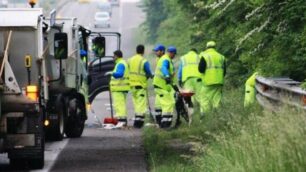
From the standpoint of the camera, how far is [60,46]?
678 inches

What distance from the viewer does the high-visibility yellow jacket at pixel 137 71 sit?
912 inches

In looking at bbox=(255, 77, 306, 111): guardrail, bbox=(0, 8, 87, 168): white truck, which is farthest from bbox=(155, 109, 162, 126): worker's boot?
bbox=(0, 8, 87, 168): white truck

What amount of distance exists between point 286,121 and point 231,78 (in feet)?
64.9

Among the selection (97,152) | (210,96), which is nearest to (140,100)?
(210,96)

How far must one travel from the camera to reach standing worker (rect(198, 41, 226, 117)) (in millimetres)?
21875

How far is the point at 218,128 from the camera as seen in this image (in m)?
17.1

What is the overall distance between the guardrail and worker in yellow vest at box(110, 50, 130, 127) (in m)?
4.21

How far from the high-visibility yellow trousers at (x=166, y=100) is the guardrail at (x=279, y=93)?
3115mm

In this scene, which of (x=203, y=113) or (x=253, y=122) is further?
(x=203, y=113)

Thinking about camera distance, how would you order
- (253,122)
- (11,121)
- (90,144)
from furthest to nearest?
(90,144)
(11,121)
(253,122)

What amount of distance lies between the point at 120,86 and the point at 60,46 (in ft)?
20.4

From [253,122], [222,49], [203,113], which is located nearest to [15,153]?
[253,122]

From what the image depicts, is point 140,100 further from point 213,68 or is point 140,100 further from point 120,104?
point 213,68

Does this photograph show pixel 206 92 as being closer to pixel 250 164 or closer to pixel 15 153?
pixel 15 153
